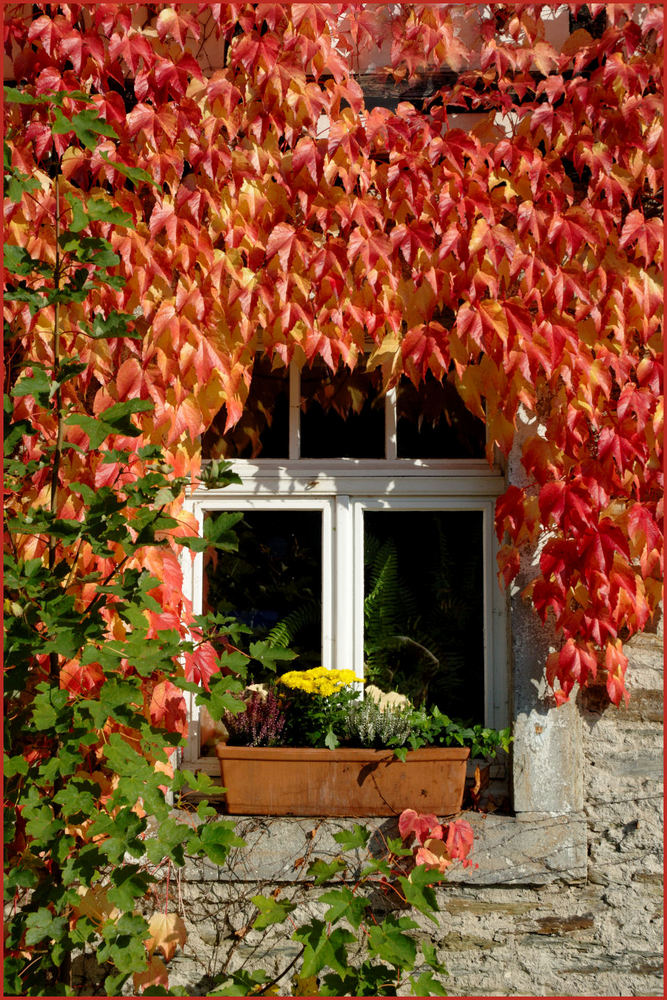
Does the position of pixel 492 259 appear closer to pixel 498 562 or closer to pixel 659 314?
pixel 659 314

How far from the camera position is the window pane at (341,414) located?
3309mm

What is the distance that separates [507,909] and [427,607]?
988 millimetres

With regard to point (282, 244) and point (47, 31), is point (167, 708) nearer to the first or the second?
point (282, 244)

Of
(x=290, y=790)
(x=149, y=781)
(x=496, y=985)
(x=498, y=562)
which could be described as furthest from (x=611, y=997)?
(x=149, y=781)

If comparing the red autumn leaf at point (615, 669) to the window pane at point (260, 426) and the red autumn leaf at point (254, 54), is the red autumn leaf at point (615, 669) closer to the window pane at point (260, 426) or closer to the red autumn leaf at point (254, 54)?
the window pane at point (260, 426)

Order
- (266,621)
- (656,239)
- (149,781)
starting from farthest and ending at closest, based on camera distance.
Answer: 1. (266,621)
2. (656,239)
3. (149,781)

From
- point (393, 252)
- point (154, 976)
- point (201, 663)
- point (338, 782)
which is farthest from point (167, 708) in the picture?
point (393, 252)

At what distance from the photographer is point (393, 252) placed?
2.98 metres

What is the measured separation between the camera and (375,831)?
289cm

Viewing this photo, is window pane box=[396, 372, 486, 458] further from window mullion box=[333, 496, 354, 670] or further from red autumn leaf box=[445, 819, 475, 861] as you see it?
red autumn leaf box=[445, 819, 475, 861]

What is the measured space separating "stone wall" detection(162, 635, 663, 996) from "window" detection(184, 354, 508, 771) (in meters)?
0.42

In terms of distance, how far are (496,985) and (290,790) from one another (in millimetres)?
853

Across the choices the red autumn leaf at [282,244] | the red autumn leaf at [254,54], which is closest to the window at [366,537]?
the red autumn leaf at [282,244]

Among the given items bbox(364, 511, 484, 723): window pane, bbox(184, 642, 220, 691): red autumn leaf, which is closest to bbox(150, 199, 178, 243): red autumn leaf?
bbox(364, 511, 484, 723): window pane
